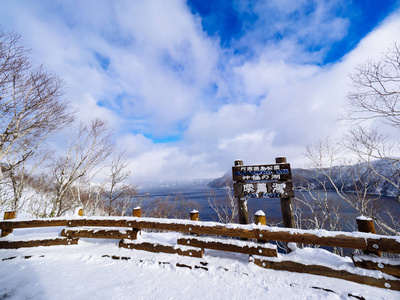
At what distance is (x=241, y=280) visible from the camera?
2.90 meters

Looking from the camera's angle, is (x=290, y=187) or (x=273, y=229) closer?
(x=273, y=229)

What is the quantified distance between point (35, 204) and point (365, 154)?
106 ft

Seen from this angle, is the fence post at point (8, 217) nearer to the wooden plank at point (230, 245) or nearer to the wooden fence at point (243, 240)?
the wooden fence at point (243, 240)

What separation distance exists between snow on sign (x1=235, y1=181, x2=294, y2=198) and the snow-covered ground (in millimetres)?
1513

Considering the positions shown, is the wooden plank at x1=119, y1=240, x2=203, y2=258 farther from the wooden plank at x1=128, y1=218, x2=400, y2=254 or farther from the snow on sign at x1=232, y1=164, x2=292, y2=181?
the snow on sign at x1=232, y1=164, x2=292, y2=181

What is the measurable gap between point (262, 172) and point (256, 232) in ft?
6.23

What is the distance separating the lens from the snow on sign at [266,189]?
457cm

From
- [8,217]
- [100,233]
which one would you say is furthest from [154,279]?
[8,217]

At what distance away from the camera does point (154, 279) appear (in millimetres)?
2994

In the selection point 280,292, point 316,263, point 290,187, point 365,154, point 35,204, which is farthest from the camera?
point 35,204

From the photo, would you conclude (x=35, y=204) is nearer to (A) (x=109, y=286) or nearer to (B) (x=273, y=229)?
(A) (x=109, y=286)

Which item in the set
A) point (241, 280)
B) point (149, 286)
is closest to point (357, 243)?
point (241, 280)

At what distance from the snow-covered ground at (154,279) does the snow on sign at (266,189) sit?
1.51 meters

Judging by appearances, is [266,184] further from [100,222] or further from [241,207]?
[100,222]
